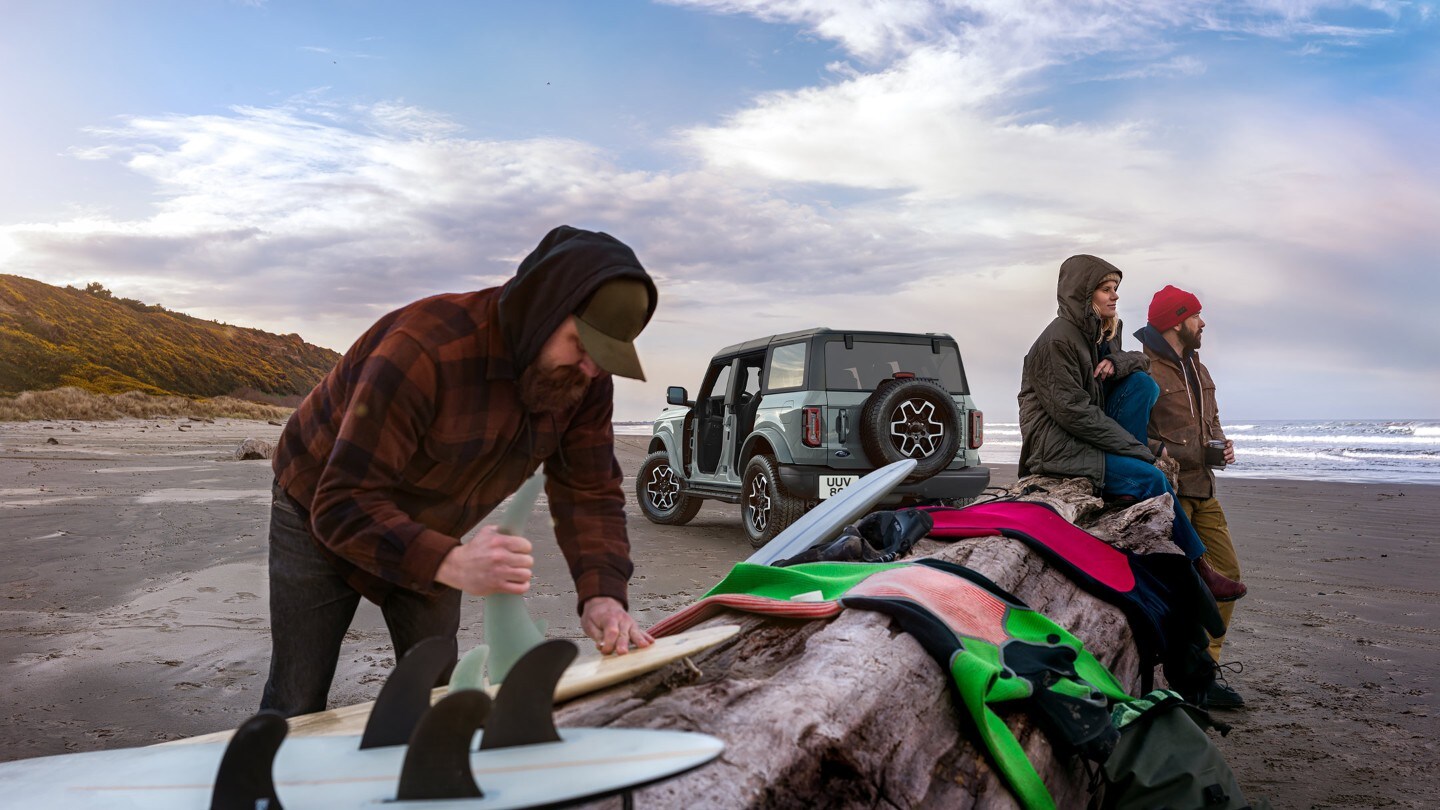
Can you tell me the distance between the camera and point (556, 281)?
1.82m

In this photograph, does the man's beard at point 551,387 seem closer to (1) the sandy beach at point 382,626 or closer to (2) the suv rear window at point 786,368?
(1) the sandy beach at point 382,626

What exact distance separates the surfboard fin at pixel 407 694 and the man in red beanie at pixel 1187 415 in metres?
4.32

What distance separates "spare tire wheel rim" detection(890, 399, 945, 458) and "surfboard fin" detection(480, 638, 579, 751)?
649cm

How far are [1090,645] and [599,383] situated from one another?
6.68ft

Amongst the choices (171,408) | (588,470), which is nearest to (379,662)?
(588,470)

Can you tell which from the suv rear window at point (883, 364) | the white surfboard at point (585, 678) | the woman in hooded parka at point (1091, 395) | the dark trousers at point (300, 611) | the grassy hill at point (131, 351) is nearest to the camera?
the white surfboard at point (585, 678)

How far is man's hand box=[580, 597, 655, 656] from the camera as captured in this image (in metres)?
2.06

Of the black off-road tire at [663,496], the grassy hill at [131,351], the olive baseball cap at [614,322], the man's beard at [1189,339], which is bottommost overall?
the black off-road tire at [663,496]

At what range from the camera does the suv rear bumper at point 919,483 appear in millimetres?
7738

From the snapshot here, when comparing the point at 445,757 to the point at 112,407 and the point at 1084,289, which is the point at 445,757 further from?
the point at 112,407

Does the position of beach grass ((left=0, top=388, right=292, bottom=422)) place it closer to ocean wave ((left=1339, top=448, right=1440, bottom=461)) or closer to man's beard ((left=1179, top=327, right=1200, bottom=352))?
man's beard ((left=1179, top=327, right=1200, bottom=352))

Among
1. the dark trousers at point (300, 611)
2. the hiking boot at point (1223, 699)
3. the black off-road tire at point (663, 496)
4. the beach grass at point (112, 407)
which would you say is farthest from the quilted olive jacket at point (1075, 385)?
the beach grass at point (112, 407)

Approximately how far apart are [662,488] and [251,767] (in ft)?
30.3

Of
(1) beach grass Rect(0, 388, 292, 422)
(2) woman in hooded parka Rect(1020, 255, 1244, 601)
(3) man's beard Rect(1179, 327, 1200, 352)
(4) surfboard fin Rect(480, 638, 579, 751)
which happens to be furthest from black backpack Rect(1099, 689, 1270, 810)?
(1) beach grass Rect(0, 388, 292, 422)
